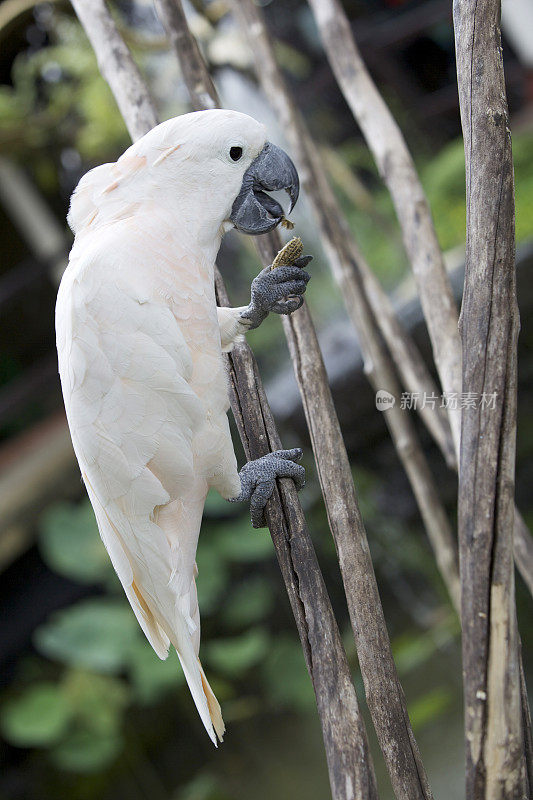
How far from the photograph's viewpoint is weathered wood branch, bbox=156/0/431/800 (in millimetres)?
949

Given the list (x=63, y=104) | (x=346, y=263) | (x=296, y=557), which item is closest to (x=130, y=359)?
(x=296, y=557)

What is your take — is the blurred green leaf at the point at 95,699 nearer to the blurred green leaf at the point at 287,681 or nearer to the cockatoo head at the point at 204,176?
the blurred green leaf at the point at 287,681

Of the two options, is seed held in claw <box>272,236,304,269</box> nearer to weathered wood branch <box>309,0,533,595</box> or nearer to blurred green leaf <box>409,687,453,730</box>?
weathered wood branch <box>309,0,533,595</box>

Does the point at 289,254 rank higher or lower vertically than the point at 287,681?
higher

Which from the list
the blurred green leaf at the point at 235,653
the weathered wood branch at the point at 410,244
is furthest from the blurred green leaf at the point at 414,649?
the weathered wood branch at the point at 410,244

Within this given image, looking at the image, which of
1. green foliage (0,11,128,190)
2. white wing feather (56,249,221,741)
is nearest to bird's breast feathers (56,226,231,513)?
white wing feather (56,249,221,741)

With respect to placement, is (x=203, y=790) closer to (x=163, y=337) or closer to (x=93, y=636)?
(x=93, y=636)

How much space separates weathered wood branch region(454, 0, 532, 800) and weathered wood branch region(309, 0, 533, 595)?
384 mm

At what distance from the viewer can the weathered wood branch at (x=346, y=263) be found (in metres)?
1.57

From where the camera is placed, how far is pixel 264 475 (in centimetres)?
117

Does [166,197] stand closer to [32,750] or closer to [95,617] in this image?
[95,617]

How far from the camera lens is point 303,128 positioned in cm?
166

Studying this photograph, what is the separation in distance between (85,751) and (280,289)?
218 cm

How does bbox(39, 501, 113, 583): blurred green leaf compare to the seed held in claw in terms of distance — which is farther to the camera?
bbox(39, 501, 113, 583): blurred green leaf
